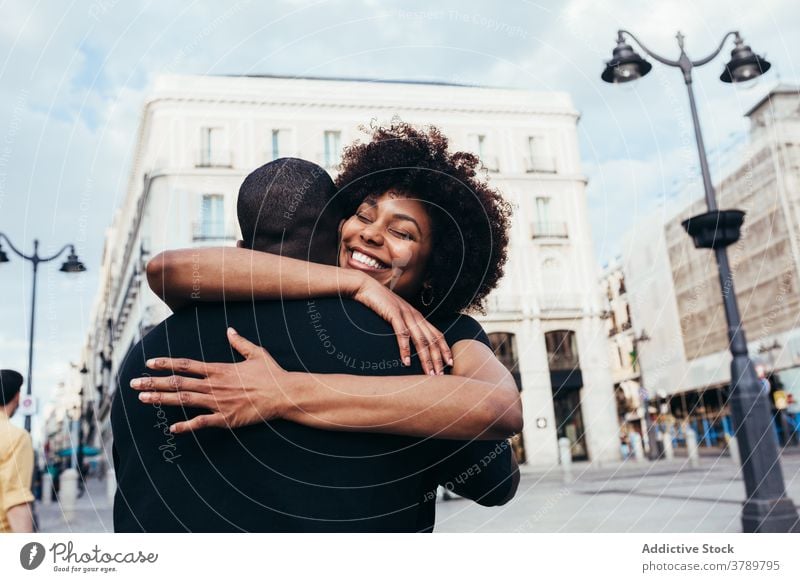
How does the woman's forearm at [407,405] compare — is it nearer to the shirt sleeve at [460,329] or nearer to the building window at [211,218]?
the shirt sleeve at [460,329]

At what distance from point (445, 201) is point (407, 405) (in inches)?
17.5

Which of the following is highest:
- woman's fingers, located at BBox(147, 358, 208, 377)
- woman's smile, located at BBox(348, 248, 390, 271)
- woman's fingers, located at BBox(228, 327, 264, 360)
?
woman's smile, located at BBox(348, 248, 390, 271)

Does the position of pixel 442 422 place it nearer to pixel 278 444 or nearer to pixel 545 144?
pixel 278 444

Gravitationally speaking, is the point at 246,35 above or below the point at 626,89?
above

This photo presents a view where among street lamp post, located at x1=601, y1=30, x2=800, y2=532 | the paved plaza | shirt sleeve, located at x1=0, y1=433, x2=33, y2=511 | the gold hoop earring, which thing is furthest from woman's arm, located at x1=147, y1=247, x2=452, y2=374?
street lamp post, located at x1=601, y1=30, x2=800, y2=532

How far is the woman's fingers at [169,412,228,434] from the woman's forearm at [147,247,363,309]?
0.14m

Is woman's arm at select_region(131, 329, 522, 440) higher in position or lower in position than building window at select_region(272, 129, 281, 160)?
lower

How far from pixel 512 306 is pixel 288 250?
1.86 metres

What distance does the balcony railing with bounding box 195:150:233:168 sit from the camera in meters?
2.40

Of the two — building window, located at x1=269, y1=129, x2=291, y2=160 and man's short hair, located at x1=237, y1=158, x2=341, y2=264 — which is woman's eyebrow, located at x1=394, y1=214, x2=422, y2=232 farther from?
building window, located at x1=269, y1=129, x2=291, y2=160

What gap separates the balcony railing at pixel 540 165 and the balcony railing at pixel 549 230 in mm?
195

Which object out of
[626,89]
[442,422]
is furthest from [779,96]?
[442,422]

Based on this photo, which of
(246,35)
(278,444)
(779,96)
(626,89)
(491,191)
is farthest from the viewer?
(779,96)
